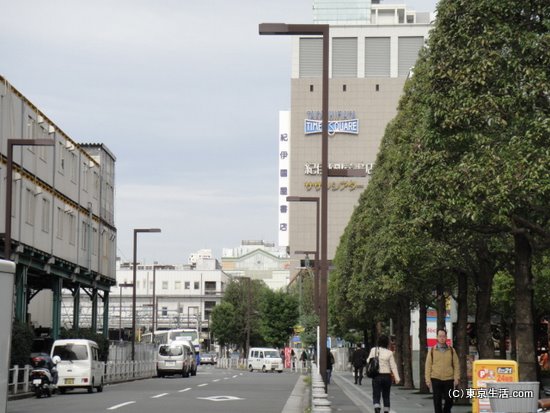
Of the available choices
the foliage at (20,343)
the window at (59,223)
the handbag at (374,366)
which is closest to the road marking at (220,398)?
the foliage at (20,343)

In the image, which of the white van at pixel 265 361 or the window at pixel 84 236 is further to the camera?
the white van at pixel 265 361

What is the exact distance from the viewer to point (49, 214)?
50.5m

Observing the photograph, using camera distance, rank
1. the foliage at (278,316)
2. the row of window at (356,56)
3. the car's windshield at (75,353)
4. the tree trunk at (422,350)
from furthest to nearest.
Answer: the row of window at (356,56), the foliage at (278,316), the car's windshield at (75,353), the tree trunk at (422,350)

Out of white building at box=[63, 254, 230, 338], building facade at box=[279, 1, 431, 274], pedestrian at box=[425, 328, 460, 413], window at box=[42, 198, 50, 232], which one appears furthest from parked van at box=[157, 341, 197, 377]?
white building at box=[63, 254, 230, 338]

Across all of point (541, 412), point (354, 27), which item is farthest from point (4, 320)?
point (354, 27)

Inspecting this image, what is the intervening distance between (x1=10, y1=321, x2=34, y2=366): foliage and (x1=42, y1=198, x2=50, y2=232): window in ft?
34.1

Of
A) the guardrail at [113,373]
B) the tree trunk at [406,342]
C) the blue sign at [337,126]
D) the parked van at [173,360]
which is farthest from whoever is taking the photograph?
the blue sign at [337,126]

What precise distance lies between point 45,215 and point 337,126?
103641 millimetres

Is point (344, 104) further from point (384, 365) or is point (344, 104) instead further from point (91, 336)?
point (384, 365)

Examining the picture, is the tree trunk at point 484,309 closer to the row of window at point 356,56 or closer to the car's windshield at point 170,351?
the car's windshield at point 170,351

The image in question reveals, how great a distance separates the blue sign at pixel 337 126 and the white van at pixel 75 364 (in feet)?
371

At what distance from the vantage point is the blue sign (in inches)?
5910

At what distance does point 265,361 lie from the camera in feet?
295

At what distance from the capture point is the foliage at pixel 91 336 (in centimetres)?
5275
